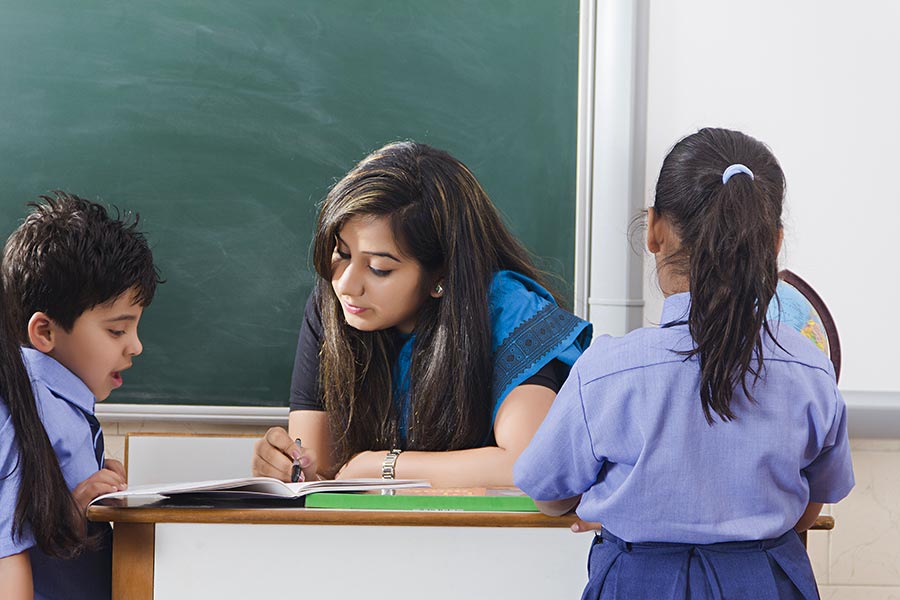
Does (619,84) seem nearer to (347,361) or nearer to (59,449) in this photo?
(347,361)

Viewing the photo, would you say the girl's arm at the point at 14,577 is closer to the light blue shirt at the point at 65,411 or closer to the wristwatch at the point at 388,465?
the light blue shirt at the point at 65,411

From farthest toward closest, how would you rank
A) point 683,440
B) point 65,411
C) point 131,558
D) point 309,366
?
point 309,366 → point 65,411 → point 131,558 → point 683,440

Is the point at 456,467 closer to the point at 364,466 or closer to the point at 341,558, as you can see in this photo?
the point at 364,466

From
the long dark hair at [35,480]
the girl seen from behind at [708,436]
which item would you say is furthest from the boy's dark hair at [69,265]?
the girl seen from behind at [708,436]

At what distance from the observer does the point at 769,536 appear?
3.61 feet

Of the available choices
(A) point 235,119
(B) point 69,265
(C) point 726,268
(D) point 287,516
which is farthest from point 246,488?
(A) point 235,119

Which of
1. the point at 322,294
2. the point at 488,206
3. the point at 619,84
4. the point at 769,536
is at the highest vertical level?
the point at 619,84

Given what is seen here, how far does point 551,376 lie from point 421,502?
0.48 meters

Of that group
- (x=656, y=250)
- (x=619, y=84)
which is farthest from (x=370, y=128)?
(x=656, y=250)

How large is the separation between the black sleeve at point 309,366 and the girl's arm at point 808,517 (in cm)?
88

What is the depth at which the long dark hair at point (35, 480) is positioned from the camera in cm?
115

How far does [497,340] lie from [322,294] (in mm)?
331

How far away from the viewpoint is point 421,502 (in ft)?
3.90

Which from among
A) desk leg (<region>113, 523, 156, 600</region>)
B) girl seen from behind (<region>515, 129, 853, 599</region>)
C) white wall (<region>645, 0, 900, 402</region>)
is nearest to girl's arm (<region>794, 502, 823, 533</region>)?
girl seen from behind (<region>515, 129, 853, 599</region>)
